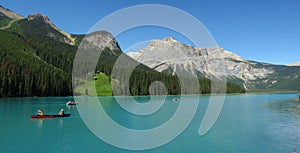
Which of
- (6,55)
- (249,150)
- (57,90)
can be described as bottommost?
(249,150)

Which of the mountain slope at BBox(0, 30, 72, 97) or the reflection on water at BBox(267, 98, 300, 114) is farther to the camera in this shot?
the mountain slope at BBox(0, 30, 72, 97)

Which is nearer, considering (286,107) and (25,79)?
(286,107)

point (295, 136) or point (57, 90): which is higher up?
point (57, 90)

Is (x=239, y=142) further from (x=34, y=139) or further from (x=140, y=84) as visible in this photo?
(x=140, y=84)

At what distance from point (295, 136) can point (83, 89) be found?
145880 millimetres

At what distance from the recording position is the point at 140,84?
189 m

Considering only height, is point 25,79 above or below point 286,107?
above

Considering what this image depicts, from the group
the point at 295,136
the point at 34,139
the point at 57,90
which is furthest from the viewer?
the point at 57,90

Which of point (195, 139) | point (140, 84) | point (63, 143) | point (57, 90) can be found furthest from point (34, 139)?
point (140, 84)

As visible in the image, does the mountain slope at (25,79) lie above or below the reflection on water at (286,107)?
above

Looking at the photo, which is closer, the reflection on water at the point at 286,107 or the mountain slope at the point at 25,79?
the reflection on water at the point at 286,107

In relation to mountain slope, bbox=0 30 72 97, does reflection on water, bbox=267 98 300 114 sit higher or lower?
lower

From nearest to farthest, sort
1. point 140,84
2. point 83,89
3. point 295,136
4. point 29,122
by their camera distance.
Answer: point 295,136
point 29,122
point 83,89
point 140,84

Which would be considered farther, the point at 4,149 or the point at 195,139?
the point at 195,139
